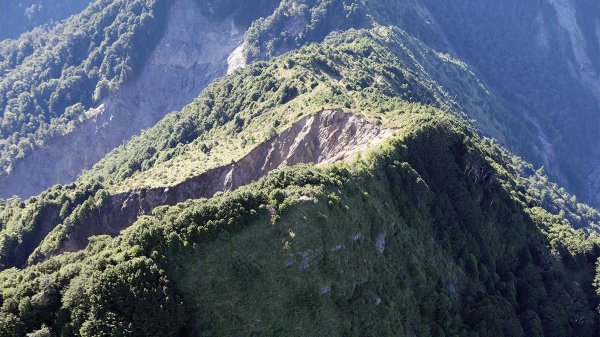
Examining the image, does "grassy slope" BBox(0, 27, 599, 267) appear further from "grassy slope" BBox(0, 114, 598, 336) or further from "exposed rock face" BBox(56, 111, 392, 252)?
"grassy slope" BBox(0, 114, 598, 336)

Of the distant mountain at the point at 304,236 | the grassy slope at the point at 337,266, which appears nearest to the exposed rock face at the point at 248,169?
the distant mountain at the point at 304,236

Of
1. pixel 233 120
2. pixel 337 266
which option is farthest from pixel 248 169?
pixel 337 266

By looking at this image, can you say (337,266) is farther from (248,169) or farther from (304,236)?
(248,169)

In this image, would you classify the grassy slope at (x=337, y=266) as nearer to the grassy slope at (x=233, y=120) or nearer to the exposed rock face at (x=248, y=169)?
the exposed rock face at (x=248, y=169)


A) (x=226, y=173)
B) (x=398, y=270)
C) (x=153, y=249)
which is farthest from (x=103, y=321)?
(x=226, y=173)

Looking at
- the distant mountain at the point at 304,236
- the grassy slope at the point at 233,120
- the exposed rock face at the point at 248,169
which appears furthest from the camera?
the grassy slope at the point at 233,120

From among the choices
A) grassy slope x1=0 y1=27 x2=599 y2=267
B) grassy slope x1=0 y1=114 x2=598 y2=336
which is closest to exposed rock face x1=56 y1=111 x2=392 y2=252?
grassy slope x1=0 y1=27 x2=599 y2=267

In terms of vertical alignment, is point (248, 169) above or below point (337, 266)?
below

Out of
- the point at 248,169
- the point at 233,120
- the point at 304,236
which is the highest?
the point at 304,236
